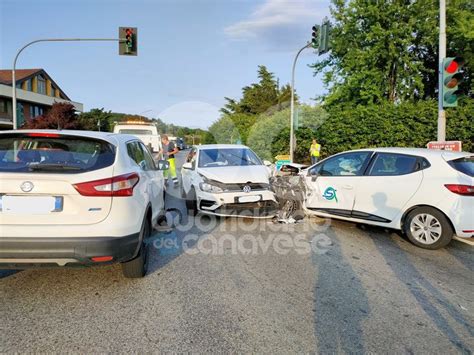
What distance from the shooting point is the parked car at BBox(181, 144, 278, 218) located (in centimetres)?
662

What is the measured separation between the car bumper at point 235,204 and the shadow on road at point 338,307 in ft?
6.51

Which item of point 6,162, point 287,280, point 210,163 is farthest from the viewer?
point 210,163

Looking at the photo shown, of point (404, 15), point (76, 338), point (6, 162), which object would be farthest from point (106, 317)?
point (404, 15)

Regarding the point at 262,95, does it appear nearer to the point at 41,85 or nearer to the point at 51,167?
the point at 41,85

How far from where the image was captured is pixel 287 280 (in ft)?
13.6

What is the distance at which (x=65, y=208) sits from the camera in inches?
128

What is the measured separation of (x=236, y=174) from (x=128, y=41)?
10.5 m

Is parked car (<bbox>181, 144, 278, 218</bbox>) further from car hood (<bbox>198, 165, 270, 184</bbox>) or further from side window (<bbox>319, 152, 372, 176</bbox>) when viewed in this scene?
side window (<bbox>319, 152, 372, 176</bbox>)

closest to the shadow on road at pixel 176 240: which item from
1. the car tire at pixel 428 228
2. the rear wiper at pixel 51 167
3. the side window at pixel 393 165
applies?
the rear wiper at pixel 51 167

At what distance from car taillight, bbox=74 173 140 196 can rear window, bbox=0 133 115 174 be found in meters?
0.16

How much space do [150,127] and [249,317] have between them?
53.2 feet

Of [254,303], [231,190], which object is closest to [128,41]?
[231,190]

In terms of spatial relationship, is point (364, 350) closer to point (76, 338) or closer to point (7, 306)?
point (76, 338)

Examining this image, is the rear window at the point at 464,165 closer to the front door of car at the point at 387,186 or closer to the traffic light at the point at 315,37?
the front door of car at the point at 387,186
